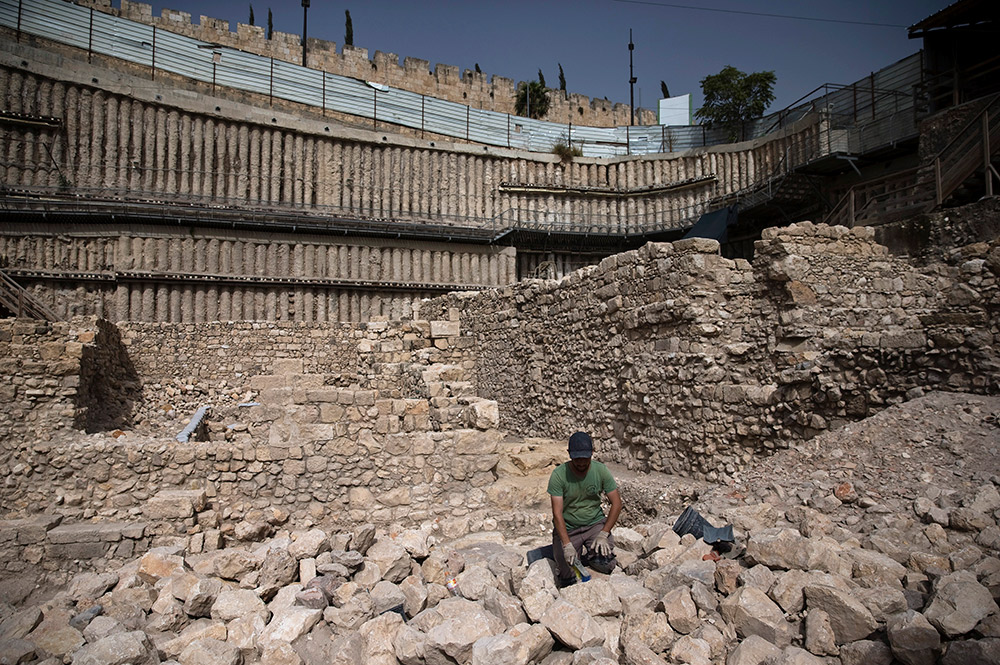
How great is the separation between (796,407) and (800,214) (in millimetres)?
16127

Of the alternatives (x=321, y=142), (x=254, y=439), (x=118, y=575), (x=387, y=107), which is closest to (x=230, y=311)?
(x=321, y=142)

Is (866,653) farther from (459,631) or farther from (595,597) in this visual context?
(459,631)

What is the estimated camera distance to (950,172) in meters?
12.1

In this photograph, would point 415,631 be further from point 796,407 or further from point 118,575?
point 796,407

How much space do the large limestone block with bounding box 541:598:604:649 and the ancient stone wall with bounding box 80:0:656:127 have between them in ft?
91.1

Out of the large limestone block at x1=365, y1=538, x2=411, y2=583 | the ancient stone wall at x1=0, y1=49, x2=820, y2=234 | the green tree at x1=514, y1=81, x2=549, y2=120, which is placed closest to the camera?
the large limestone block at x1=365, y1=538, x2=411, y2=583

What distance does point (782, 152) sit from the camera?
21453 mm

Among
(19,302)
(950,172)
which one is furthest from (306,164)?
(950,172)

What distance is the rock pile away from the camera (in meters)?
3.58

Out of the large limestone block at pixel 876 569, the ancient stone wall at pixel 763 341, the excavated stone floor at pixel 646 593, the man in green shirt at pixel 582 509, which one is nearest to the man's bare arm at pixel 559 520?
the man in green shirt at pixel 582 509

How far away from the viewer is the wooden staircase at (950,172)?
37.4 ft

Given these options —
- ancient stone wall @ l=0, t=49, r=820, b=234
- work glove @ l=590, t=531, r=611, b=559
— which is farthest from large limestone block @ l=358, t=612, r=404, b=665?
ancient stone wall @ l=0, t=49, r=820, b=234

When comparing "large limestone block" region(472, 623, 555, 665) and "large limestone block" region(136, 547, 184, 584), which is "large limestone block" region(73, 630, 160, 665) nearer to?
"large limestone block" region(136, 547, 184, 584)

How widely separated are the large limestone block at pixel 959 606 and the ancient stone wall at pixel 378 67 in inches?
1128
